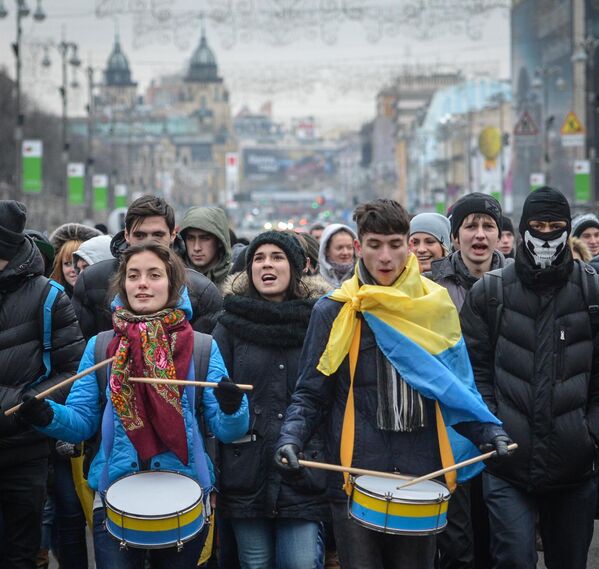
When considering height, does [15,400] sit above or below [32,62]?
below

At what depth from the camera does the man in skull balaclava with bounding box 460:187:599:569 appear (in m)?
4.79

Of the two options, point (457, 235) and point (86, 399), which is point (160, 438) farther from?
point (457, 235)

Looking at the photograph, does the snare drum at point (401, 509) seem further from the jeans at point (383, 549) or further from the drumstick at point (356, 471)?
the jeans at point (383, 549)

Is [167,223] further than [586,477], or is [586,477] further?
[167,223]

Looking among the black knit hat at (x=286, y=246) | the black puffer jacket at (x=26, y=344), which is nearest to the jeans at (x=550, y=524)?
the black knit hat at (x=286, y=246)

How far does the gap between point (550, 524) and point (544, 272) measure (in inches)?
42.1

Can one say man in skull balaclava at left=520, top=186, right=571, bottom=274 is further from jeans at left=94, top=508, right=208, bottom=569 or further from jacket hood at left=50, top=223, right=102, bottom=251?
jacket hood at left=50, top=223, right=102, bottom=251

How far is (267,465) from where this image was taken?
4.98m

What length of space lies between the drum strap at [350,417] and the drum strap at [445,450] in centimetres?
32

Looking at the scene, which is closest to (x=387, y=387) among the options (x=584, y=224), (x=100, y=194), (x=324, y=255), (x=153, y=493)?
(x=153, y=493)

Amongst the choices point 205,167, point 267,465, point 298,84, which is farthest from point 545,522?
point 205,167

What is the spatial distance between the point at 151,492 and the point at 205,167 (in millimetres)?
192811

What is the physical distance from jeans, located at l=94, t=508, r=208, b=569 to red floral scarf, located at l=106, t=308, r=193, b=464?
311 mm

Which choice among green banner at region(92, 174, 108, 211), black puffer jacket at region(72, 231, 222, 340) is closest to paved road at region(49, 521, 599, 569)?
black puffer jacket at region(72, 231, 222, 340)
